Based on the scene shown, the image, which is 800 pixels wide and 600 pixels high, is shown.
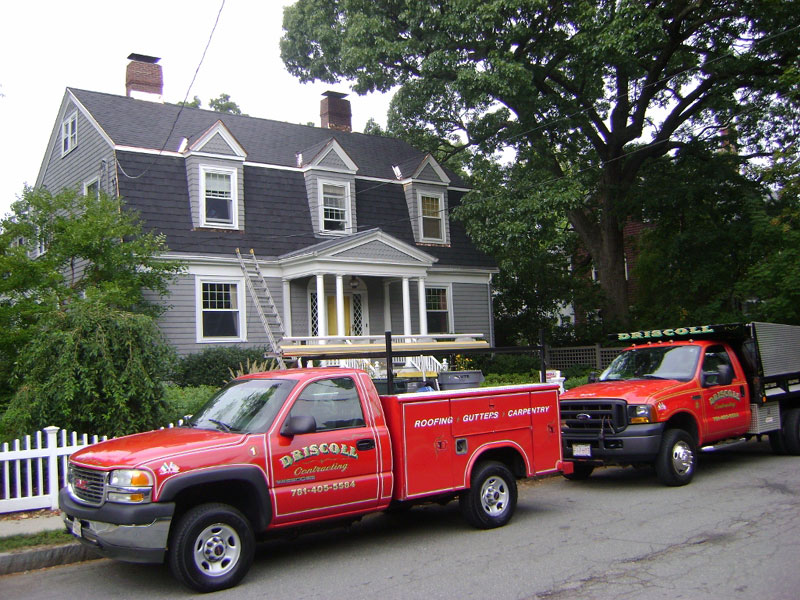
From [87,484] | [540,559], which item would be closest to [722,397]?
[540,559]

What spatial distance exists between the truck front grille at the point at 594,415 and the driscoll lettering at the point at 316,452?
14.8 ft

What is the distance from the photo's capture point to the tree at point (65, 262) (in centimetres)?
1326

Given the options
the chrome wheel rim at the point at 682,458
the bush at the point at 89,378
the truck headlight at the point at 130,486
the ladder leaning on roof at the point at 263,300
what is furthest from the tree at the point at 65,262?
the chrome wheel rim at the point at 682,458

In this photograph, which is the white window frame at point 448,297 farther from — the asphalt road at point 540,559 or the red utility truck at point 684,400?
the asphalt road at point 540,559

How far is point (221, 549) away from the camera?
245 inches

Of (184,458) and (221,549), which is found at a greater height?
(184,458)

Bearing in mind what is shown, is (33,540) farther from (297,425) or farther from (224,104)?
(224,104)

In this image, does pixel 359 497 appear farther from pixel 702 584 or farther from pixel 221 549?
pixel 702 584

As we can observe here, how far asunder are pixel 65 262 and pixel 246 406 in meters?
10.9

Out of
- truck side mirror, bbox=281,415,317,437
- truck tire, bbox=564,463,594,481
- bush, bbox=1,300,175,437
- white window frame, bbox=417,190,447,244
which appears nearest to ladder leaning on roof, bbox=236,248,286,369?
white window frame, bbox=417,190,447,244

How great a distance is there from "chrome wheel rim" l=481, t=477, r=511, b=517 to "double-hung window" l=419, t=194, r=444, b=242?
55.8ft

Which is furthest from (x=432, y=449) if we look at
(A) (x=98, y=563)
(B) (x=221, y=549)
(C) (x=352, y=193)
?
(C) (x=352, y=193)

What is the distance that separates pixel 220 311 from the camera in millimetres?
19906

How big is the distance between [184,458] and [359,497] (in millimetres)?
1776
